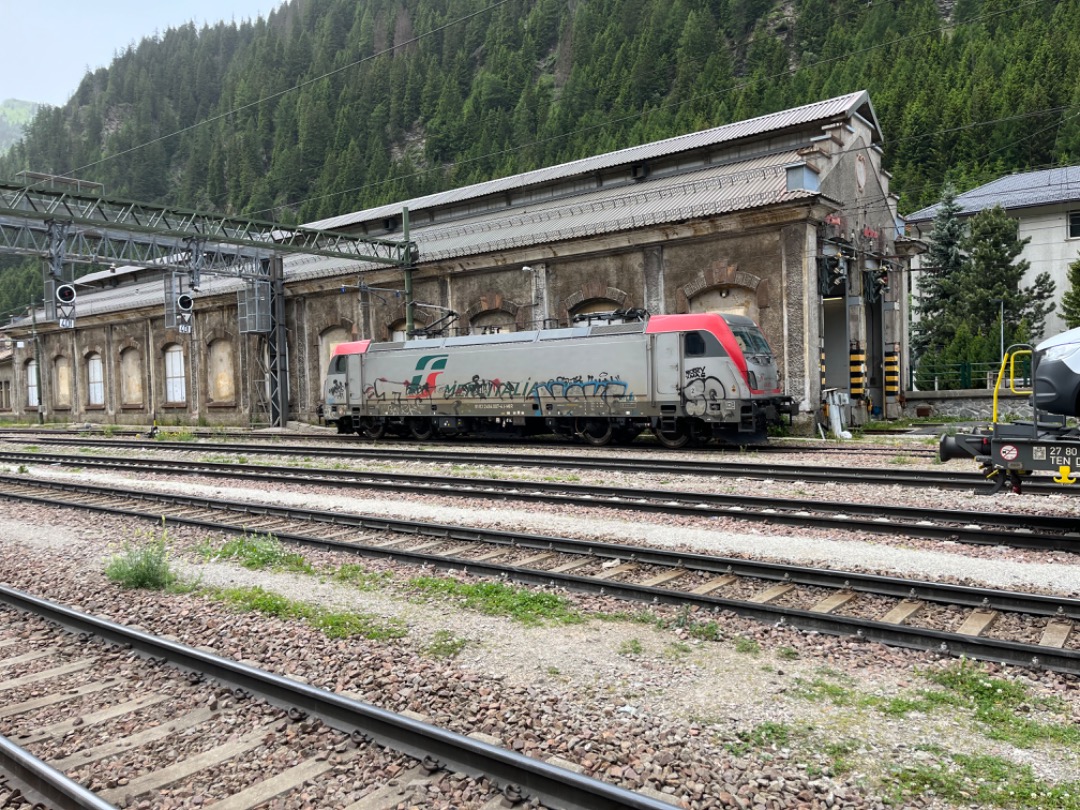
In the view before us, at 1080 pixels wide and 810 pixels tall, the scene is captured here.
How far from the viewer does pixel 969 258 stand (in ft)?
152

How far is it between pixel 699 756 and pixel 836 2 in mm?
119978

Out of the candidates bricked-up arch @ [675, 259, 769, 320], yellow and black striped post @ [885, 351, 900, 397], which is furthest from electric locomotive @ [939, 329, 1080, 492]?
yellow and black striped post @ [885, 351, 900, 397]

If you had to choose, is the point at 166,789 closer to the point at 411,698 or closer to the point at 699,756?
the point at 411,698

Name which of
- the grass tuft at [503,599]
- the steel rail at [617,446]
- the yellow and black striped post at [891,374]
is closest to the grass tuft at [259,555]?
the grass tuft at [503,599]

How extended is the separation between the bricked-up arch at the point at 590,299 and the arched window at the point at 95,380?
31900mm

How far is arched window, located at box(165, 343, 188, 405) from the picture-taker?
4062cm

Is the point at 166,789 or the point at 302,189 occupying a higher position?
the point at 302,189

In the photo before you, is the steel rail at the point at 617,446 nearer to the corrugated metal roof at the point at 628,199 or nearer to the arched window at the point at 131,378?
the corrugated metal roof at the point at 628,199

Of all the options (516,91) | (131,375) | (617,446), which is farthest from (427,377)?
(516,91)

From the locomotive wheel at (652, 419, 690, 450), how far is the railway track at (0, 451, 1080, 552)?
694 cm

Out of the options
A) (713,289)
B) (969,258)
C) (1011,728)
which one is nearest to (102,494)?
(1011,728)

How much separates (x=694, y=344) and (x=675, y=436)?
2617mm

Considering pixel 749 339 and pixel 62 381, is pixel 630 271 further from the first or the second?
pixel 62 381

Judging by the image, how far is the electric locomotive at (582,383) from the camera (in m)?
18.8
